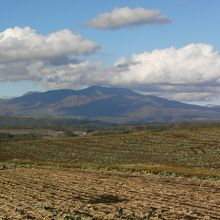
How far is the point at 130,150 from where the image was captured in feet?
353

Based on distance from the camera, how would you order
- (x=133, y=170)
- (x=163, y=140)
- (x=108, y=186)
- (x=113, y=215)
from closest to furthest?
(x=113, y=215) → (x=108, y=186) → (x=133, y=170) → (x=163, y=140)

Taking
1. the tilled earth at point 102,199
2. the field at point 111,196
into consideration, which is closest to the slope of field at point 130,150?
the field at point 111,196

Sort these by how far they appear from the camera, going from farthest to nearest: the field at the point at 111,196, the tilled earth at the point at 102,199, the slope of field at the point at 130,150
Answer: the slope of field at the point at 130,150 → the field at the point at 111,196 → the tilled earth at the point at 102,199

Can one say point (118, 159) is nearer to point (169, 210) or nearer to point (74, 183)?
point (74, 183)

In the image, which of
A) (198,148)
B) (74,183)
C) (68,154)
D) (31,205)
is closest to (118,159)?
(68,154)

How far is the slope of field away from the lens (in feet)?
297

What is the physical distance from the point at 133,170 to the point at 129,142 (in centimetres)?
5158

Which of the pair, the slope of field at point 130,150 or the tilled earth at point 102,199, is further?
the slope of field at point 130,150

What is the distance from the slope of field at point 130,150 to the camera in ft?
297

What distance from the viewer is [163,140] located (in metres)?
120

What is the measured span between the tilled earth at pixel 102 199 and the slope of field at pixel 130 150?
39322 millimetres

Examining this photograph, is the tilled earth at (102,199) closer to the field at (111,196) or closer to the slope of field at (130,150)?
the field at (111,196)

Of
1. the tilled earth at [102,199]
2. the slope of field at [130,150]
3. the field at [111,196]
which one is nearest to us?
the tilled earth at [102,199]

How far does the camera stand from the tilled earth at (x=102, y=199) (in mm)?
27109
